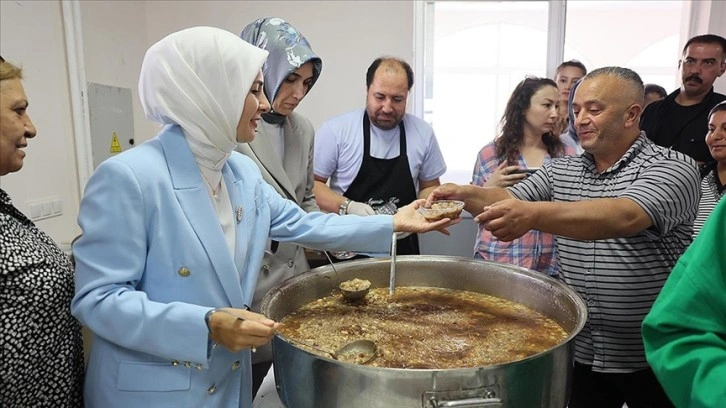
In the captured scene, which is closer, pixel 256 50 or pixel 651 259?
pixel 256 50

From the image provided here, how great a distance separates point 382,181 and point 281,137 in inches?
28.7

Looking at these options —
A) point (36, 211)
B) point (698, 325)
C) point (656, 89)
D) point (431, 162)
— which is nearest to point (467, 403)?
point (698, 325)

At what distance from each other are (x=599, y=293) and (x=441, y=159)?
121 centimetres

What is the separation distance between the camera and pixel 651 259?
1377mm

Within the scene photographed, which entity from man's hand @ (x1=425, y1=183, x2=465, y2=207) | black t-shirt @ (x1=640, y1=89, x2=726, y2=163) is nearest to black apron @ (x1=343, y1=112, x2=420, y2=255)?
man's hand @ (x1=425, y1=183, x2=465, y2=207)

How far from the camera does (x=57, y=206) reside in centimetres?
244

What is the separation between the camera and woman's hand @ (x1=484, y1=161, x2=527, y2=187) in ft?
6.68

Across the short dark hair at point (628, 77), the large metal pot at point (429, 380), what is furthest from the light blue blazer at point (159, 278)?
the short dark hair at point (628, 77)

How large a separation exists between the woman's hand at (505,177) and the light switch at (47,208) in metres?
2.08

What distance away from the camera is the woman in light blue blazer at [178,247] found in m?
0.87

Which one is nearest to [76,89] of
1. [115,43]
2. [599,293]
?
[115,43]

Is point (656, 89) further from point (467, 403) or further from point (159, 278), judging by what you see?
point (159, 278)

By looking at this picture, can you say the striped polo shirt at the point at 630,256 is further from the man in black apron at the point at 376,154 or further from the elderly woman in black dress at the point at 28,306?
the elderly woman in black dress at the point at 28,306

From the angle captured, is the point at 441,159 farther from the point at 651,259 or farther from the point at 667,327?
the point at 667,327
